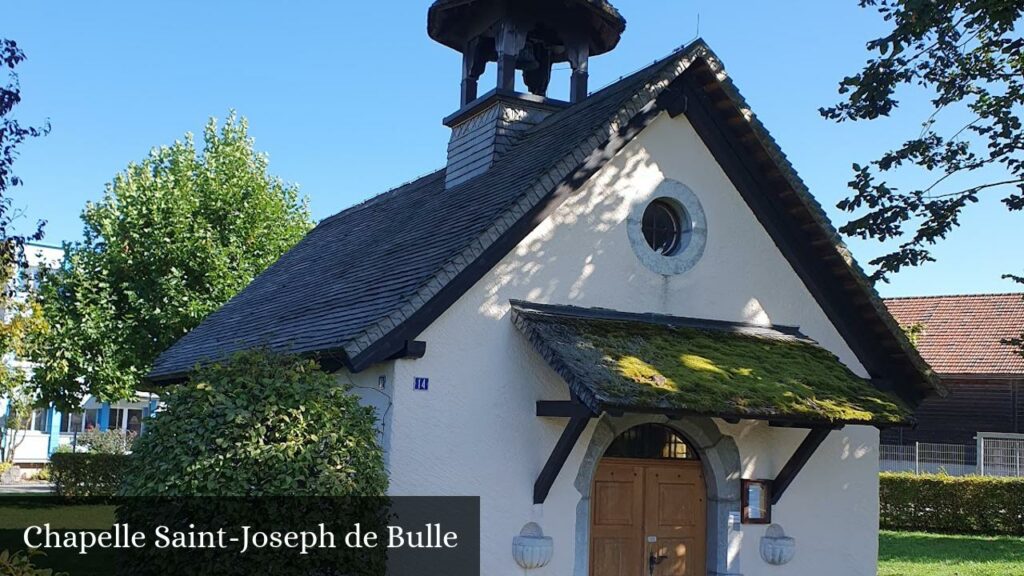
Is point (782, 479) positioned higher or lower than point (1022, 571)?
higher

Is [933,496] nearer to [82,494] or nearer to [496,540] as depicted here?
[496,540]

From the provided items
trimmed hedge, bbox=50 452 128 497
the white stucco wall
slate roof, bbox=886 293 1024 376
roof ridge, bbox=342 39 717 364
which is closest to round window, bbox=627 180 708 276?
the white stucco wall

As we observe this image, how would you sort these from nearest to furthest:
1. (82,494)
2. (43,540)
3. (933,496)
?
1. (43,540)
2. (933,496)
3. (82,494)

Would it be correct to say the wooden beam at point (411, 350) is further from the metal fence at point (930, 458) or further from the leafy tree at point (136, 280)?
the metal fence at point (930, 458)

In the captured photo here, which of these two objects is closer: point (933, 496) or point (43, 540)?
point (43, 540)

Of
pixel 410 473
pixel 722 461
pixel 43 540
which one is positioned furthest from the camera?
pixel 43 540

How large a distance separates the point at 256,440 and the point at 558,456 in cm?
327

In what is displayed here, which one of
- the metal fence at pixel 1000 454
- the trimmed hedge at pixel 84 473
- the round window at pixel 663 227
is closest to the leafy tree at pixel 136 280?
the trimmed hedge at pixel 84 473

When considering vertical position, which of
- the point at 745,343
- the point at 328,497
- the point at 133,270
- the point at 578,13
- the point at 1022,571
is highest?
the point at 578,13

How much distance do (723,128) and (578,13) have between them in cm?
365

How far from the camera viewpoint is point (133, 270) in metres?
26.8

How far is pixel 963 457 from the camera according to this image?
30.9 metres

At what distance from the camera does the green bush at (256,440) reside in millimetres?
8836

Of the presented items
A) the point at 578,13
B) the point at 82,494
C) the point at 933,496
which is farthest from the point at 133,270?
the point at 933,496
